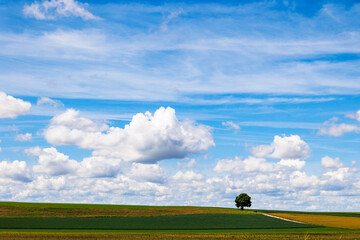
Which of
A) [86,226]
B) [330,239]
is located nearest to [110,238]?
[86,226]

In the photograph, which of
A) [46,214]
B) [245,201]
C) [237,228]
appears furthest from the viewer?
[245,201]

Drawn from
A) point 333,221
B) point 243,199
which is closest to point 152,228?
Result: point 333,221

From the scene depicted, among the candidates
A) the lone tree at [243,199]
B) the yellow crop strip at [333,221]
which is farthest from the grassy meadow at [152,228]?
the lone tree at [243,199]

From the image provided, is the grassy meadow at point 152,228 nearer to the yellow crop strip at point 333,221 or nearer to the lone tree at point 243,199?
the yellow crop strip at point 333,221

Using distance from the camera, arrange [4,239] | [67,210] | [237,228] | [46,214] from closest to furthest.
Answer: [4,239] < [237,228] < [46,214] < [67,210]

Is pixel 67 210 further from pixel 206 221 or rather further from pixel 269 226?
pixel 269 226

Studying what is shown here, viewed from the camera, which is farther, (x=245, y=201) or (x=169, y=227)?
(x=245, y=201)

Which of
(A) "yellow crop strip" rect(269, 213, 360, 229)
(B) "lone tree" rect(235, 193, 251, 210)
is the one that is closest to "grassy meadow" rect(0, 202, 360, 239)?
(A) "yellow crop strip" rect(269, 213, 360, 229)

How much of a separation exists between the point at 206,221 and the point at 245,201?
4883 cm

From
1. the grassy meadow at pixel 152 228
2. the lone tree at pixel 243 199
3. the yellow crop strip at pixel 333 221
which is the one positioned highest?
the lone tree at pixel 243 199

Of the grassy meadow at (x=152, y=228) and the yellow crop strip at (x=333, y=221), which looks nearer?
the grassy meadow at (x=152, y=228)

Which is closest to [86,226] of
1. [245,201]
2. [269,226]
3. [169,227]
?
[169,227]

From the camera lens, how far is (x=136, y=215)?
324 feet

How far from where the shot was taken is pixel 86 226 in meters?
71.4
